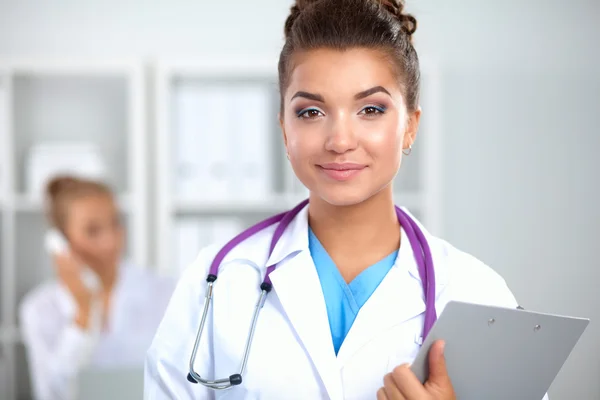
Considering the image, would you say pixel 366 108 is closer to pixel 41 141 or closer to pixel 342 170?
pixel 342 170

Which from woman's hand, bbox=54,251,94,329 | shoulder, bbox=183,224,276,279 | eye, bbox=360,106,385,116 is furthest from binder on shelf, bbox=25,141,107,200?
eye, bbox=360,106,385,116

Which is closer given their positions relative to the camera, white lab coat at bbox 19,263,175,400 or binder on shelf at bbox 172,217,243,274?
white lab coat at bbox 19,263,175,400

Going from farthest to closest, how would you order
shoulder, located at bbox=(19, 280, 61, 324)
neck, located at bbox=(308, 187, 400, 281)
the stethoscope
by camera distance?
shoulder, located at bbox=(19, 280, 61, 324), neck, located at bbox=(308, 187, 400, 281), the stethoscope

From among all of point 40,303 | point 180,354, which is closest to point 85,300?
point 40,303

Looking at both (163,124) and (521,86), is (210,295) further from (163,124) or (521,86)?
(521,86)

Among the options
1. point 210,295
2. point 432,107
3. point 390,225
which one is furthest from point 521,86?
point 210,295

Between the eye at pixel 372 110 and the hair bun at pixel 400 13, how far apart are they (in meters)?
0.15

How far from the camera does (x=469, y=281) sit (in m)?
1.08

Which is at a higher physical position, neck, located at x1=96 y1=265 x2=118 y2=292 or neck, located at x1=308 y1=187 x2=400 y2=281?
neck, located at x1=308 y1=187 x2=400 y2=281

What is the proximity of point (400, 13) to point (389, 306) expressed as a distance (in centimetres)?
47

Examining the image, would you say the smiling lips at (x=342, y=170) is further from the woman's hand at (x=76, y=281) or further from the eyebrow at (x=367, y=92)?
the woman's hand at (x=76, y=281)

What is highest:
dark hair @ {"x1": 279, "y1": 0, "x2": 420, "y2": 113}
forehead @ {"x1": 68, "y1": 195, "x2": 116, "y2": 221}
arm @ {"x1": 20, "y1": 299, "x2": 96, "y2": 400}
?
dark hair @ {"x1": 279, "y1": 0, "x2": 420, "y2": 113}

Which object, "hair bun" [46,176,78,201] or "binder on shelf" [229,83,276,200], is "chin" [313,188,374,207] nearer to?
"binder on shelf" [229,83,276,200]

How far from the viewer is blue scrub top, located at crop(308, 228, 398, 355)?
1.08 m
